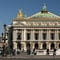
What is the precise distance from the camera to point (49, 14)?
14112cm

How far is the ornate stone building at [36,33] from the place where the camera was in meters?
128

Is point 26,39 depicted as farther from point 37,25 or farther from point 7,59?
point 7,59

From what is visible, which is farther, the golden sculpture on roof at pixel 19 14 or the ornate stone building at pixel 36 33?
the golden sculpture on roof at pixel 19 14

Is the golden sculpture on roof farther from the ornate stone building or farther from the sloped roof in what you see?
the sloped roof

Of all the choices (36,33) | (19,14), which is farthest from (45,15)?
(36,33)

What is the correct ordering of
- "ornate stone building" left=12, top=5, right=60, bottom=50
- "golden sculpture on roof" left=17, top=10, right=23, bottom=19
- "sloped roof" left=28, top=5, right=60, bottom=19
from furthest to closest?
1. "sloped roof" left=28, top=5, right=60, bottom=19
2. "golden sculpture on roof" left=17, top=10, right=23, bottom=19
3. "ornate stone building" left=12, top=5, right=60, bottom=50

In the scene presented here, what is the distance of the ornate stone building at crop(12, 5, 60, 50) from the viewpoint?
128 m

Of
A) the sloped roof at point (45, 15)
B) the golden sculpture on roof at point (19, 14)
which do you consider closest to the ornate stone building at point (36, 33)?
the golden sculpture on roof at point (19, 14)

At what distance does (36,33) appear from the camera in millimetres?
129625

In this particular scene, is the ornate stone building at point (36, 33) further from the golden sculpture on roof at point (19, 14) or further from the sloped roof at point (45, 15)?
the sloped roof at point (45, 15)

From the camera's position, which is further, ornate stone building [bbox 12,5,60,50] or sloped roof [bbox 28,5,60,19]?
sloped roof [bbox 28,5,60,19]

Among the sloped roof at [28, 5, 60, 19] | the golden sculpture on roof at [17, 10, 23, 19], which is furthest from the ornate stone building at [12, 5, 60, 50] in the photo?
the sloped roof at [28, 5, 60, 19]

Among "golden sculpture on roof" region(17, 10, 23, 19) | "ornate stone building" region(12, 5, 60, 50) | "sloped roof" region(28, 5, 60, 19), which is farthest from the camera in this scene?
"sloped roof" region(28, 5, 60, 19)

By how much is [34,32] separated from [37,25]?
2.84 m
